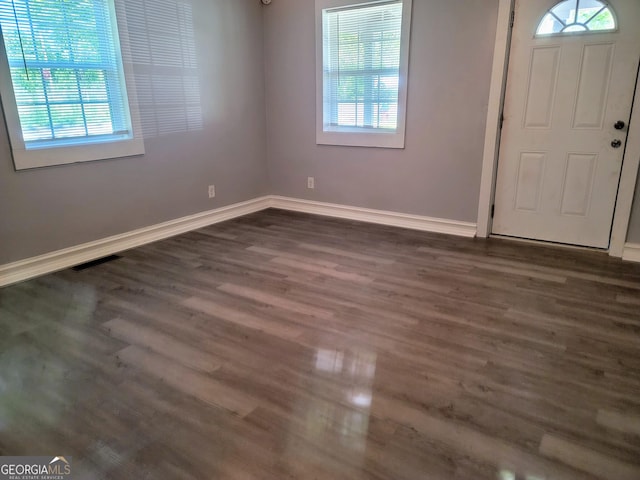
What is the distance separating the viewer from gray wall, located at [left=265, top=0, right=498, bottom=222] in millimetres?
3709

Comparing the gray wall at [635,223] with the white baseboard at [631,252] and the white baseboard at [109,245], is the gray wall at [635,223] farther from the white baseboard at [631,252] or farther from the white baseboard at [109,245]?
the white baseboard at [109,245]

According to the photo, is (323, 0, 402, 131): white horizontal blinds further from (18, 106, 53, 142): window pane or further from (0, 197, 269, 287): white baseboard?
(18, 106, 53, 142): window pane

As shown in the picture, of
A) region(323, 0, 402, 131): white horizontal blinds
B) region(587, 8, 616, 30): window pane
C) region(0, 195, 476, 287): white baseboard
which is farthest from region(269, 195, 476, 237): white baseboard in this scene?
region(587, 8, 616, 30): window pane

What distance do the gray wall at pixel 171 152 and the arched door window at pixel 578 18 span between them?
2.80 meters

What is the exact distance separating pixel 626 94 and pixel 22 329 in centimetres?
430

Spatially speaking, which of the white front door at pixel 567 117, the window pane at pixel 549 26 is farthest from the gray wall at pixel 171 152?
the window pane at pixel 549 26

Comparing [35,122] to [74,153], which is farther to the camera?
[74,153]

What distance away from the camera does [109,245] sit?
12.0ft

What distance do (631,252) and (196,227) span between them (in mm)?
3776

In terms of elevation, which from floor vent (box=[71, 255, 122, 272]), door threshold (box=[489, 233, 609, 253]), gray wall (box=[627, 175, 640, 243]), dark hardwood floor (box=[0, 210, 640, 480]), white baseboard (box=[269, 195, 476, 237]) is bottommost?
dark hardwood floor (box=[0, 210, 640, 480])

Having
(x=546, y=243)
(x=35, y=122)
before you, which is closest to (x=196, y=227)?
(x=35, y=122)

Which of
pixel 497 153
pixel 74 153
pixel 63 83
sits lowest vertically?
pixel 497 153

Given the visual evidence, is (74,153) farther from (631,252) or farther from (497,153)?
(631,252)

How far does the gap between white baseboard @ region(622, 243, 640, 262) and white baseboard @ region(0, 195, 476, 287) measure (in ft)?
3.77
